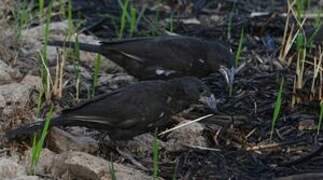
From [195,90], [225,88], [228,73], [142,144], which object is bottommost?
[142,144]

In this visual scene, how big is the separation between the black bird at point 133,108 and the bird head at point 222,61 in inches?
35.4

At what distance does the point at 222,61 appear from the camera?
7258 millimetres

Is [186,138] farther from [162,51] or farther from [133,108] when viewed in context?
[162,51]

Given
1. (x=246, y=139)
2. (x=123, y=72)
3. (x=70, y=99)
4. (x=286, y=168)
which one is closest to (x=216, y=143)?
(x=246, y=139)

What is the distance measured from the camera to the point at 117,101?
5.95 m

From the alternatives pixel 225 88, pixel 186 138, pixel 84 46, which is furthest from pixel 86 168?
pixel 225 88

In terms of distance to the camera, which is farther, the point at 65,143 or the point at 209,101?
the point at 209,101

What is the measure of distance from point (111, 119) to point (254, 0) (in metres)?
3.78

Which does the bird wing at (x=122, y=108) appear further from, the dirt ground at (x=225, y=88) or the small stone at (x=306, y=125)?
the small stone at (x=306, y=125)

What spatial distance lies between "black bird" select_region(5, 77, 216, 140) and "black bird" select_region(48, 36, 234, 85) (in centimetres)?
93

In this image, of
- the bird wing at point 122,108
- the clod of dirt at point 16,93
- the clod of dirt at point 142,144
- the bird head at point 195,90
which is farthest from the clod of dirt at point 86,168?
the bird head at point 195,90

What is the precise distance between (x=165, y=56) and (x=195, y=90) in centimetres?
108

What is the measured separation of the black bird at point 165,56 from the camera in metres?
7.18

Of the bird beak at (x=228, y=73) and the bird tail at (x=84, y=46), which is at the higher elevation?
the bird tail at (x=84, y=46)
